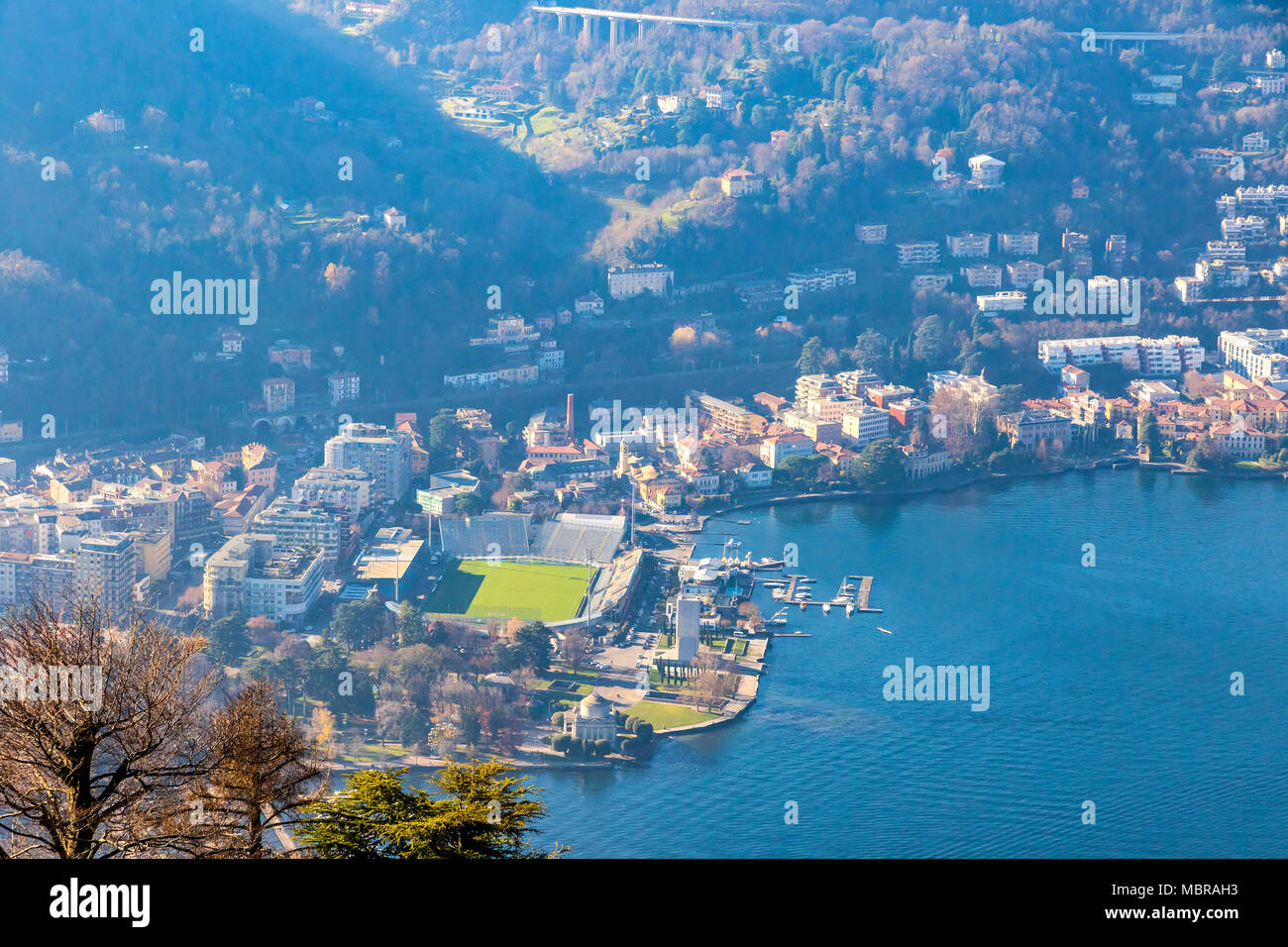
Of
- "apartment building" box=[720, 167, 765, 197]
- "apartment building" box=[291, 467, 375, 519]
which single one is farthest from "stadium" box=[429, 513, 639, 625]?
"apartment building" box=[720, 167, 765, 197]

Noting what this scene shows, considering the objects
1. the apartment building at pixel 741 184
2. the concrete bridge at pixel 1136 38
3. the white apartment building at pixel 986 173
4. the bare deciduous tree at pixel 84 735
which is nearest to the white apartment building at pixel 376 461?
the apartment building at pixel 741 184

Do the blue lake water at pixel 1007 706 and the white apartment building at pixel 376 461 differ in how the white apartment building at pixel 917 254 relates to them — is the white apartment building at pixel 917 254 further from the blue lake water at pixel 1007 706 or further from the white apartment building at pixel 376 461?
the white apartment building at pixel 376 461

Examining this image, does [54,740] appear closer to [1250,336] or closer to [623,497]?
[623,497]

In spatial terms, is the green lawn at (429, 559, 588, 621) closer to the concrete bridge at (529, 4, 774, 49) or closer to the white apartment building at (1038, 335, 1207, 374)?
the white apartment building at (1038, 335, 1207, 374)

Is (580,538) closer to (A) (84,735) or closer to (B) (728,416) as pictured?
(B) (728,416)
